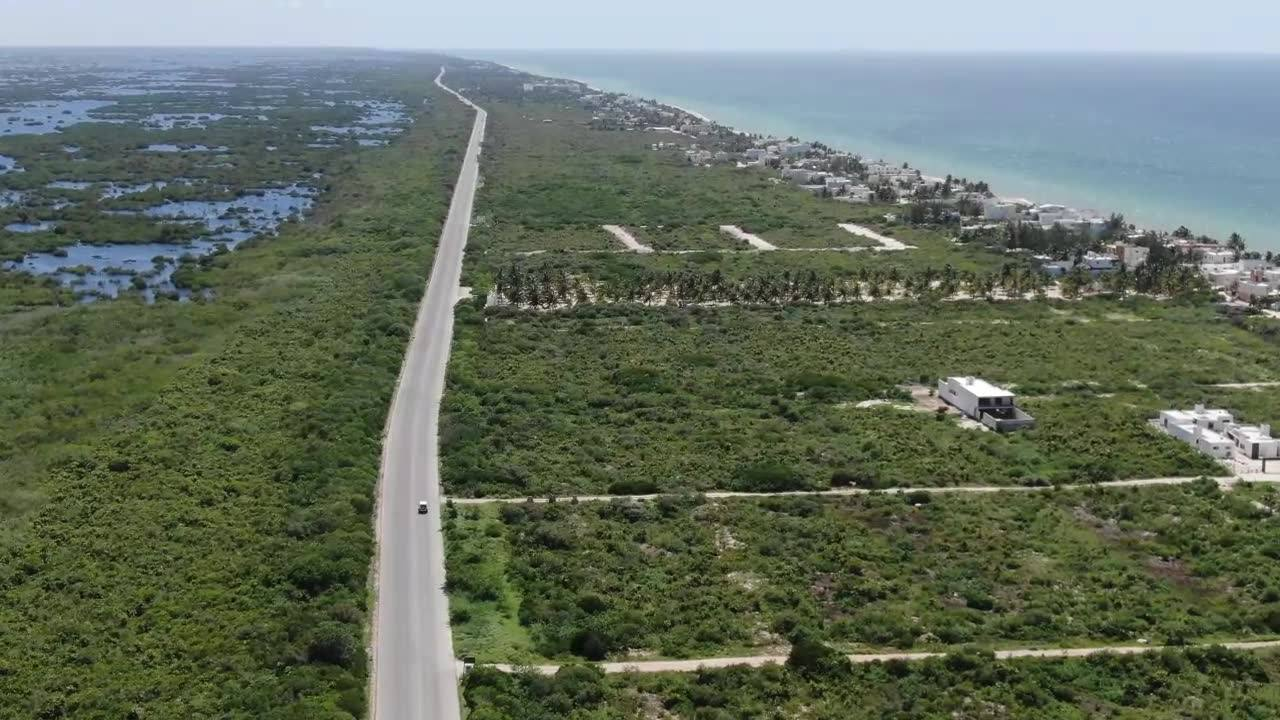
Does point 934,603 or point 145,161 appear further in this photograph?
point 145,161

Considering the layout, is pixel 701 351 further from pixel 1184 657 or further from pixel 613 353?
pixel 1184 657

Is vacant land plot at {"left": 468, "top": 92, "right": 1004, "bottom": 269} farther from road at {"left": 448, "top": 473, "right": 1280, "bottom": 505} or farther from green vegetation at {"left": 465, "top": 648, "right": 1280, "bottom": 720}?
green vegetation at {"left": 465, "top": 648, "right": 1280, "bottom": 720}

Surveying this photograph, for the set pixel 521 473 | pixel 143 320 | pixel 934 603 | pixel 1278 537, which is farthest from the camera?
pixel 143 320

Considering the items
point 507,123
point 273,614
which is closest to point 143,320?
point 273,614

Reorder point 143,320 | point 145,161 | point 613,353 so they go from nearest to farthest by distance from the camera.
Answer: point 613,353 < point 143,320 < point 145,161

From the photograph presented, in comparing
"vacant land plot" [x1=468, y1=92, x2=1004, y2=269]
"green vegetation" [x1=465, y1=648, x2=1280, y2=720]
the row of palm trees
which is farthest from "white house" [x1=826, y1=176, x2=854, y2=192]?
"green vegetation" [x1=465, y1=648, x2=1280, y2=720]
